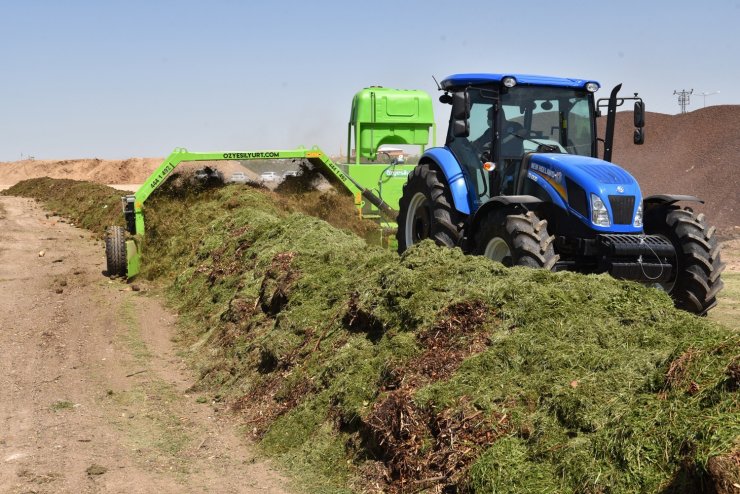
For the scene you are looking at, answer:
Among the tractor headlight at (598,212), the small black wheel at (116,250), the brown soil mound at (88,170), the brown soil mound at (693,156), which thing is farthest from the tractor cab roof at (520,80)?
the brown soil mound at (88,170)

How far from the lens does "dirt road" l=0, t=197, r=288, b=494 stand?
573 cm

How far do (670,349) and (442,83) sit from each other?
5853 millimetres

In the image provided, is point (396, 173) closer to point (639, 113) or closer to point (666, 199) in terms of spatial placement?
point (639, 113)

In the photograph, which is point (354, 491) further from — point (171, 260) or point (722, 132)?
point (722, 132)

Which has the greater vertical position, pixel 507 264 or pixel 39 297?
pixel 507 264

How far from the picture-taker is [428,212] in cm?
1040

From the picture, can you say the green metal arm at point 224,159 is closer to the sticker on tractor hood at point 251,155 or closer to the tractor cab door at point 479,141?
the sticker on tractor hood at point 251,155

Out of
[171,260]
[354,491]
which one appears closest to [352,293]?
[354,491]

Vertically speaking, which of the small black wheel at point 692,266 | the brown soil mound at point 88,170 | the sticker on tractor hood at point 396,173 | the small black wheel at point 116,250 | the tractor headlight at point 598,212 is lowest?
the brown soil mound at point 88,170

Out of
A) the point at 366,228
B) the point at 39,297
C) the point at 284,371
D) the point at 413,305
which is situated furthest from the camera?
the point at 366,228

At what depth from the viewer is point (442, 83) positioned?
401 inches

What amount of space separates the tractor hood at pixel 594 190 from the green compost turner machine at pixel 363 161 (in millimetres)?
6440

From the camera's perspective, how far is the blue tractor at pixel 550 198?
805 centimetres

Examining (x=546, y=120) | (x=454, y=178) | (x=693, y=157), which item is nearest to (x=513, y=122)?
(x=546, y=120)
